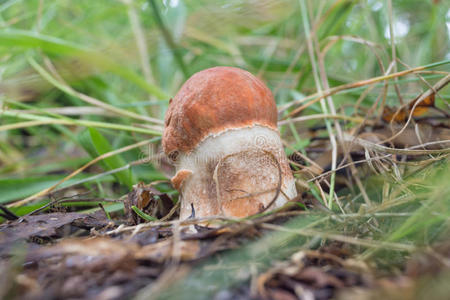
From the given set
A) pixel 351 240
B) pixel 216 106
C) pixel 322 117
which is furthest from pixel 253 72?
pixel 351 240

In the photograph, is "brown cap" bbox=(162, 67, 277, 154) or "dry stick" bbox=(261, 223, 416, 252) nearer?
"dry stick" bbox=(261, 223, 416, 252)

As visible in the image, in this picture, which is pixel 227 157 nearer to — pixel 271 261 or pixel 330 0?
pixel 271 261

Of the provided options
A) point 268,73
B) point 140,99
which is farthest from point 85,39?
point 268,73

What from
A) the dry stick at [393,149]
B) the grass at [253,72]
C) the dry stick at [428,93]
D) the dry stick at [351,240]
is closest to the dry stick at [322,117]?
the grass at [253,72]

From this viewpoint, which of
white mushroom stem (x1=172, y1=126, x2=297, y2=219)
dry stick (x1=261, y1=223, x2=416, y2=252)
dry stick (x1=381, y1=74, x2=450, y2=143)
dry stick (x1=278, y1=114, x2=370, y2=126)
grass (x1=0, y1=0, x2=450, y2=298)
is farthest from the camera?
dry stick (x1=278, y1=114, x2=370, y2=126)

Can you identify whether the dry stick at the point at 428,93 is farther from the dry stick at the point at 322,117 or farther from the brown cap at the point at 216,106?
the brown cap at the point at 216,106

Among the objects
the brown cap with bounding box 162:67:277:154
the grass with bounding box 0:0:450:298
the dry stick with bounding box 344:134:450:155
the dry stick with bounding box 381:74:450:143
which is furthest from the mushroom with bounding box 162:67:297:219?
the dry stick with bounding box 381:74:450:143

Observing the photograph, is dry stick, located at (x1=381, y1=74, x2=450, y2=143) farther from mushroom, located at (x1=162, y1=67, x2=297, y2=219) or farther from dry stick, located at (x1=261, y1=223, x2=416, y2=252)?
dry stick, located at (x1=261, y1=223, x2=416, y2=252)

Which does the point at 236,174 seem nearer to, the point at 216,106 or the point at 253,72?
the point at 216,106
